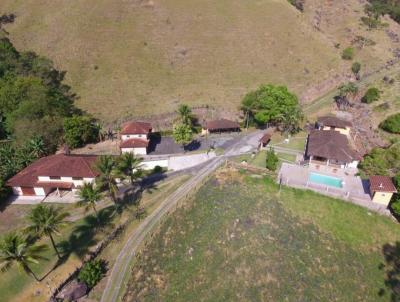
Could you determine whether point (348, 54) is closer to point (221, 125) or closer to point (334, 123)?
point (334, 123)

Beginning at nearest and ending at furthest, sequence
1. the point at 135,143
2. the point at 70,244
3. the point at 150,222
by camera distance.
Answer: the point at 70,244 < the point at 150,222 < the point at 135,143

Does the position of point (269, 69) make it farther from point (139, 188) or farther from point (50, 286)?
point (50, 286)

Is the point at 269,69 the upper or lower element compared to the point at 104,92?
upper

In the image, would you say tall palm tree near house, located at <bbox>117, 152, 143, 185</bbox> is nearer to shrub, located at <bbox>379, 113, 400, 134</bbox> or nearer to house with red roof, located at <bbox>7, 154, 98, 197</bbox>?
house with red roof, located at <bbox>7, 154, 98, 197</bbox>

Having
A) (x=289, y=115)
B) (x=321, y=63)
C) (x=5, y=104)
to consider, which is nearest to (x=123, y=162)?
(x=289, y=115)

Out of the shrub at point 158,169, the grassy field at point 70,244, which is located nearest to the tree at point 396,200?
the grassy field at point 70,244

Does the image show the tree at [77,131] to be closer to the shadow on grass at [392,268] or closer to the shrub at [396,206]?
the shrub at [396,206]

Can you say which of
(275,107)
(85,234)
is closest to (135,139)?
(85,234)
